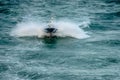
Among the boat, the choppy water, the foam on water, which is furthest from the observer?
the foam on water

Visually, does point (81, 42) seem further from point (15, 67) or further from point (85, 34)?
point (15, 67)

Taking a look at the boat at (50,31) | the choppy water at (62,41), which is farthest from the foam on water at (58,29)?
the boat at (50,31)

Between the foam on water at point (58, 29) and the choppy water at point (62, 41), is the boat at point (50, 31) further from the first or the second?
the foam on water at point (58, 29)

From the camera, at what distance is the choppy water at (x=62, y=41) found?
54.8 metres

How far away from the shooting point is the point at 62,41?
222ft

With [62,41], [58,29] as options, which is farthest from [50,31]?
[58,29]

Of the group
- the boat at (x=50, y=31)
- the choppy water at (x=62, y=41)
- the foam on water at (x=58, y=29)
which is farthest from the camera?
the foam on water at (x=58, y=29)

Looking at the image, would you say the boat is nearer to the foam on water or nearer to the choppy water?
the choppy water

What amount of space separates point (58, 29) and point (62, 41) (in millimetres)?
2701

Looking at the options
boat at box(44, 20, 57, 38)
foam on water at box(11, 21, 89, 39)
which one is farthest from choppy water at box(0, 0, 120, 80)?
boat at box(44, 20, 57, 38)

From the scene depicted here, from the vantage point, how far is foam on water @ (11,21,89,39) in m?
69.7

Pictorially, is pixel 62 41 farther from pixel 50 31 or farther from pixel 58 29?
pixel 58 29

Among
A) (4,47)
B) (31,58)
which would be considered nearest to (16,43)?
(4,47)

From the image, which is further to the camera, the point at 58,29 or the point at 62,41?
the point at 58,29
